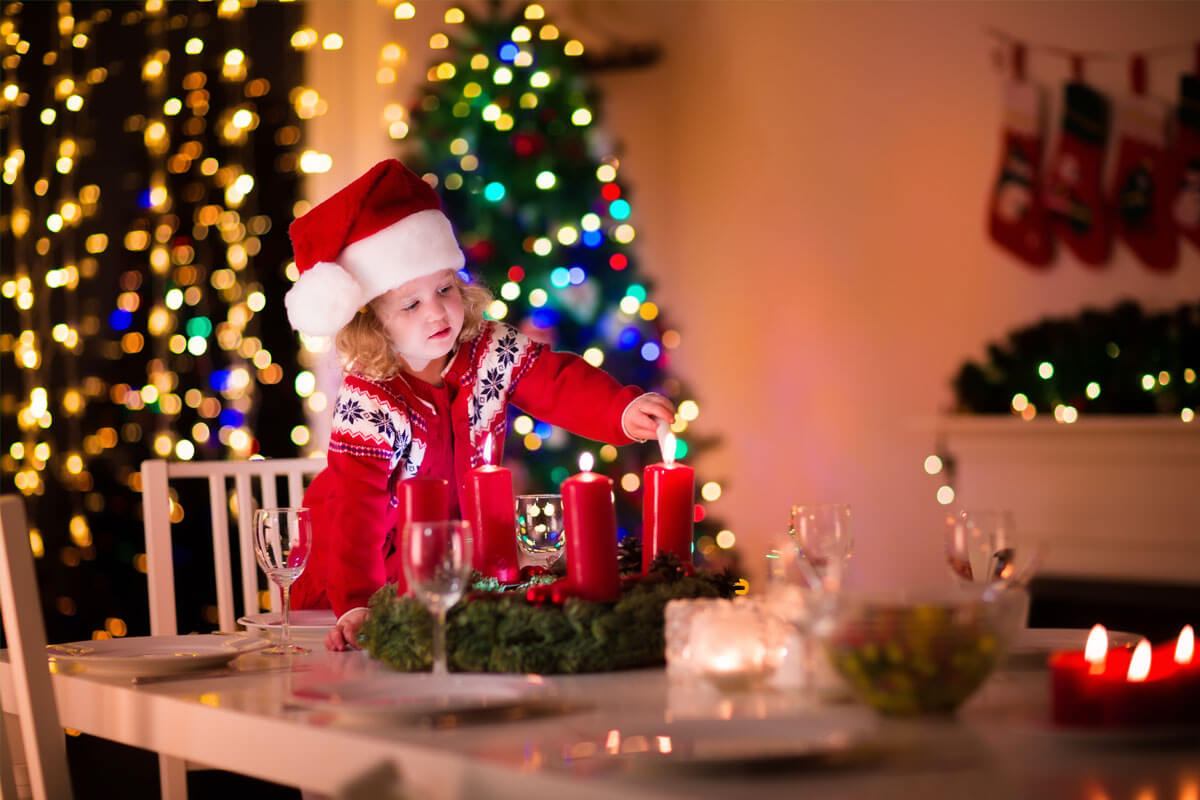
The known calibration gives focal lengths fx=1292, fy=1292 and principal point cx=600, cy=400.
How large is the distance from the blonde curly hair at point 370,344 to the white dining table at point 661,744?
2.79 feet

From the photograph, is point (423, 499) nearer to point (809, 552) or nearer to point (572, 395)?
point (809, 552)

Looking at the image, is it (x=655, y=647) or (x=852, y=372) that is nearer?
(x=655, y=647)

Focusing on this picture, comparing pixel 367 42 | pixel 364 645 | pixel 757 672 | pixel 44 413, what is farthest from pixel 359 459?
pixel 367 42

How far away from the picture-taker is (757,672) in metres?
1.17

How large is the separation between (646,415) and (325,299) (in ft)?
1.80

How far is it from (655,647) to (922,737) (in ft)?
1.38

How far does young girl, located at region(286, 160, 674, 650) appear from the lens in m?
1.97

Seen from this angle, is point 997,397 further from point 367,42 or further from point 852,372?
point 367,42

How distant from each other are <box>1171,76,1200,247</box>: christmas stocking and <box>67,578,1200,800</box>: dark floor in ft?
4.31

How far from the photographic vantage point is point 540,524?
5.22ft

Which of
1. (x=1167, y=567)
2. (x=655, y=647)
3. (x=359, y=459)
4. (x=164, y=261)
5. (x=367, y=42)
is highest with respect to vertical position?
(x=367, y=42)

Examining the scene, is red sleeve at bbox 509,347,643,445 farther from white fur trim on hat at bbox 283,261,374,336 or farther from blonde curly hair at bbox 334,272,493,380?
white fur trim on hat at bbox 283,261,374,336

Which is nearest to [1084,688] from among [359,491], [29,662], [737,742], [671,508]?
[737,742]

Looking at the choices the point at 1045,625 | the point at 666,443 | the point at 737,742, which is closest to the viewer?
the point at 737,742
